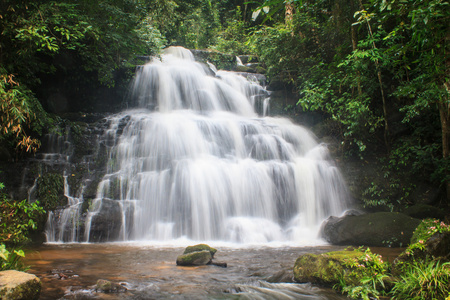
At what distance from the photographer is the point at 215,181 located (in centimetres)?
1009

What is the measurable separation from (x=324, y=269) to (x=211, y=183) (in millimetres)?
5897

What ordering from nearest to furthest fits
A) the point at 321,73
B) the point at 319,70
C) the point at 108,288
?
the point at 108,288
the point at 319,70
the point at 321,73

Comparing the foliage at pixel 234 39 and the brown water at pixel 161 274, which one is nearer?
the brown water at pixel 161 274

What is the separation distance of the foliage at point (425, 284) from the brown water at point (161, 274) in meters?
0.78

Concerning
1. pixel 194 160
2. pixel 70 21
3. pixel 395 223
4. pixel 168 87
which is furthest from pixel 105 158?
pixel 395 223

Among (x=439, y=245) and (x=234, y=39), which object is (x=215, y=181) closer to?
(x=439, y=245)

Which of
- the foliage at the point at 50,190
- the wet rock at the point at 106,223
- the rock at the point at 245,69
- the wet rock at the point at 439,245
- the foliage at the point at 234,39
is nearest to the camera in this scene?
the wet rock at the point at 439,245

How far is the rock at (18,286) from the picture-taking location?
309cm

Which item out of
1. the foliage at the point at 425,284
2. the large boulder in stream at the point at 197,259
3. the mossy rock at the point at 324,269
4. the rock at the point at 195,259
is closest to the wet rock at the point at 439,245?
the foliage at the point at 425,284

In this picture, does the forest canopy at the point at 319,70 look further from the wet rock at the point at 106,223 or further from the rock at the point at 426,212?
the wet rock at the point at 106,223

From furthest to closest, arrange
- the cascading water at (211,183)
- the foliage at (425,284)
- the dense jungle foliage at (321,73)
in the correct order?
the cascading water at (211,183), the dense jungle foliage at (321,73), the foliage at (425,284)

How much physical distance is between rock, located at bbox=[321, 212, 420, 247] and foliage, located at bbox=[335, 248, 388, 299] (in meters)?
3.54

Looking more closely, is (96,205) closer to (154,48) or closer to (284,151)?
(284,151)

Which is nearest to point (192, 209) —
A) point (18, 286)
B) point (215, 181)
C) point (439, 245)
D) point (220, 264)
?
point (215, 181)
